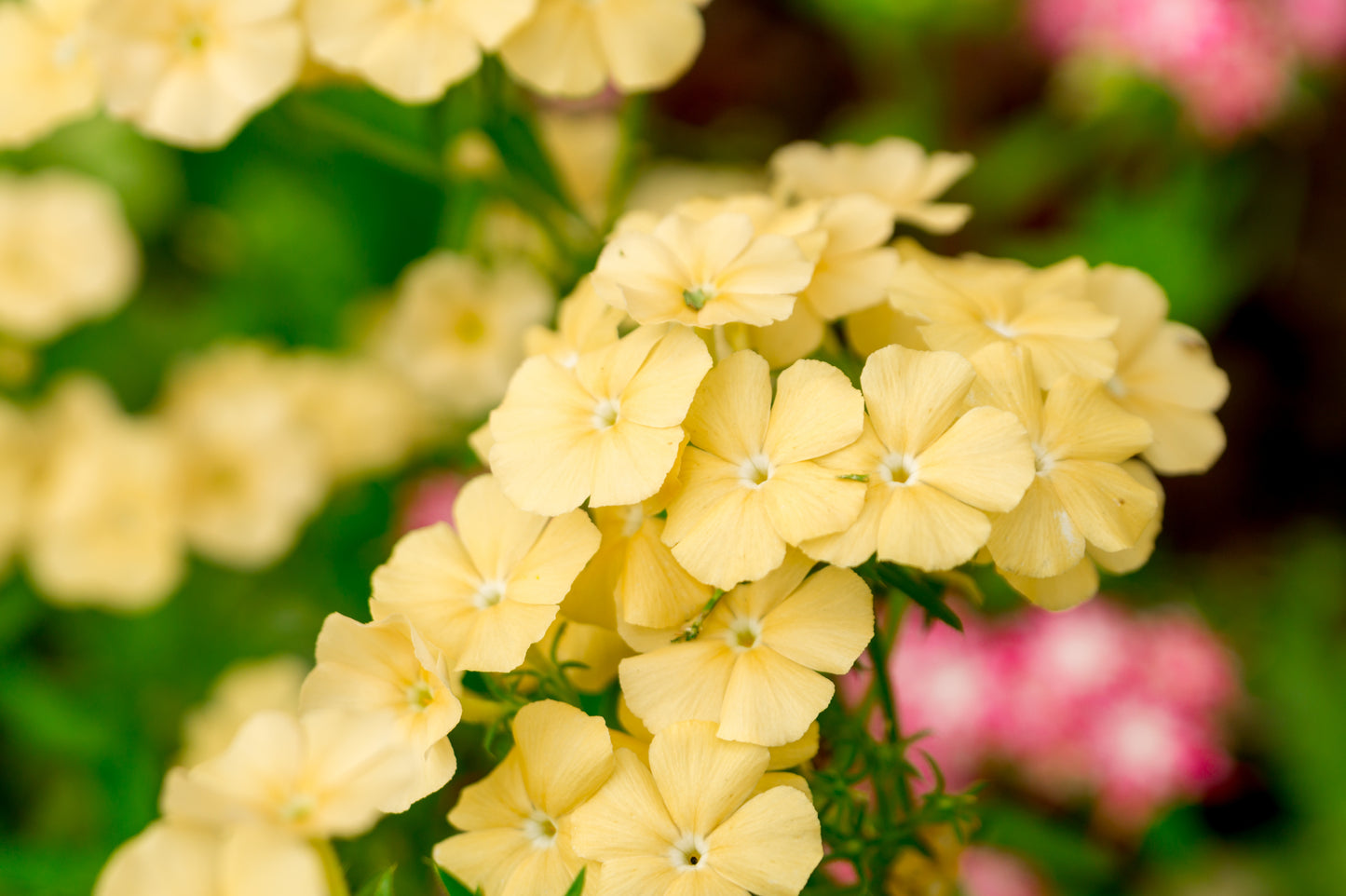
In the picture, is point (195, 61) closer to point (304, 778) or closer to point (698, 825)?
point (304, 778)

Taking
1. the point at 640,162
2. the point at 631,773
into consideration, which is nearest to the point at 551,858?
the point at 631,773

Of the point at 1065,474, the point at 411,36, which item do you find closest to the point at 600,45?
the point at 411,36

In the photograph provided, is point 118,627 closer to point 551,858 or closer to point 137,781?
point 137,781

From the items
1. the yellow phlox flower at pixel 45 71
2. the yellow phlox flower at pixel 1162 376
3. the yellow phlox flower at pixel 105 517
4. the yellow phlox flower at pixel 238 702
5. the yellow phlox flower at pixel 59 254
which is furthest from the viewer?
the yellow phlox flower at pixel 59 254

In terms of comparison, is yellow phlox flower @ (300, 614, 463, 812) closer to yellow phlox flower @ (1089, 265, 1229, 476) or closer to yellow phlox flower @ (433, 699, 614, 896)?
yellow phlox flower @ (433, 699, 614, 896)

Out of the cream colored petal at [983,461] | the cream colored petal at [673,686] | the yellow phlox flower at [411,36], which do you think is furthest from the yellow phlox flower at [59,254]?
the cream colored petal at [983,461]

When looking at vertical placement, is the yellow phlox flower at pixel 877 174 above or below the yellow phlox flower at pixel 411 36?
below

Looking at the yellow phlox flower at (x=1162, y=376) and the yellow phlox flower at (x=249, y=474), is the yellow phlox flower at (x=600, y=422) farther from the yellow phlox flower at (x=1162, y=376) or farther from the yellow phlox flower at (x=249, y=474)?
the yellow phlox flower at (x=249, y=474)
